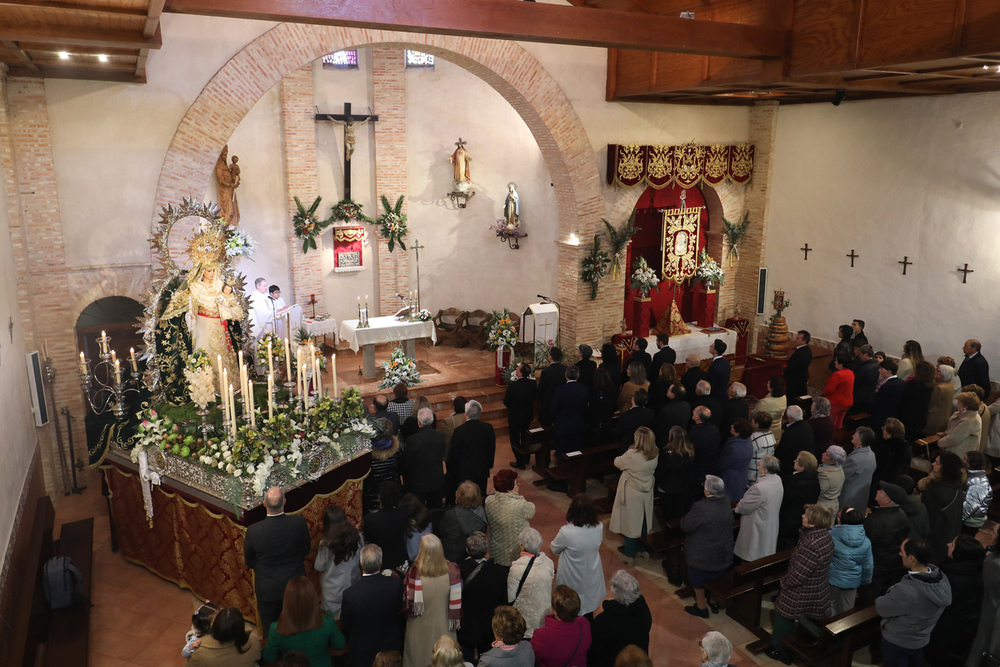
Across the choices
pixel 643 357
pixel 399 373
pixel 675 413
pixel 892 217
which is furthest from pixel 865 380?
pixel 399 373

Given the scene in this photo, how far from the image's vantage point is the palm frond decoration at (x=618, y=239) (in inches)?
487

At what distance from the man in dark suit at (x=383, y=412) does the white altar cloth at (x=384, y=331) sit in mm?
4071

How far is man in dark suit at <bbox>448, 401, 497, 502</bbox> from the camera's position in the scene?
7.17 metres

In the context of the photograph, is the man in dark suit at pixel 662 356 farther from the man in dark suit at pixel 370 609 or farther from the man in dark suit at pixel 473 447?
the man in dark suit at pixel 370 609

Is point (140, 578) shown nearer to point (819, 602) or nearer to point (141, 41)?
point (141, 41)

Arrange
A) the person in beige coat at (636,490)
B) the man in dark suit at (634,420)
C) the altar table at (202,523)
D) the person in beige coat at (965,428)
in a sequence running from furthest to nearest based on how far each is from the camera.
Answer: the person in beige coat at (965,428)
the man in dark suit at (634,420)
the person in beige coat at (636,490)
the altar table at (202,523)

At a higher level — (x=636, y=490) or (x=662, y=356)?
(x=662, y=356)

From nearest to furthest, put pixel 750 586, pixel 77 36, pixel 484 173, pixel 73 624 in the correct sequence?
1. pixel 73 624
2. pixel 77 36
3. pixel 750 586
4. pixel 484 173

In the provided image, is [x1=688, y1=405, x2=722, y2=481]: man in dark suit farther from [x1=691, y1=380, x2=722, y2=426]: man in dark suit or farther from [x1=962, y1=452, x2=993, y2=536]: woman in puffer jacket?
[x1=962, y1=452, x2=993, y2=536]: woman in puffer jacket

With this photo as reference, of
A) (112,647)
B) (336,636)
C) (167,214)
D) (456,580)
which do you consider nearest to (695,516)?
(456,580)

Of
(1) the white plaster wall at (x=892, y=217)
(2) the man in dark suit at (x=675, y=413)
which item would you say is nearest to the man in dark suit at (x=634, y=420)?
(2) the man in dark suit at (x=675, y=413)

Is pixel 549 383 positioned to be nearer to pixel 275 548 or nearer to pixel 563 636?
pixel 275 548

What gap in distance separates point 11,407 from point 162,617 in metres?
2.39

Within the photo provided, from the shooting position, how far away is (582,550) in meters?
5.66
